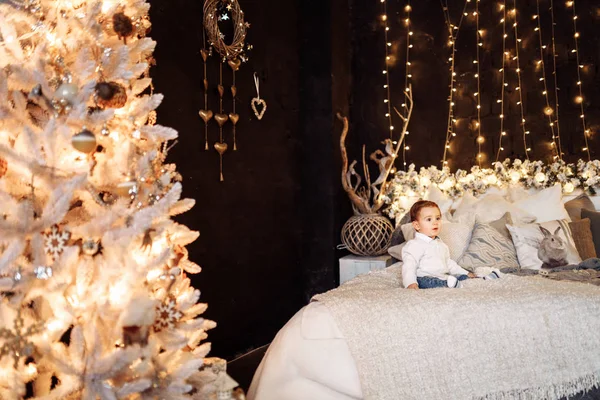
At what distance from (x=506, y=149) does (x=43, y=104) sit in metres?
3.77

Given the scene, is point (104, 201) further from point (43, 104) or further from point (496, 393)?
point (496, 393)

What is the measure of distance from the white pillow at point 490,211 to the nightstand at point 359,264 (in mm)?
684

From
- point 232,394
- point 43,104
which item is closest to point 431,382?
point 232,394

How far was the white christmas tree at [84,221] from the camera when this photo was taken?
59.1 inches

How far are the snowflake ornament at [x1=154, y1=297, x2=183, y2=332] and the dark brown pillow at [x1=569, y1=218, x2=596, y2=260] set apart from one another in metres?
2.62

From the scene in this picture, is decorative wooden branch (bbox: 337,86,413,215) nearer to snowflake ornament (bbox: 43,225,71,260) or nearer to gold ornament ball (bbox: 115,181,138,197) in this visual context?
gold ornament ball (bbox: 115,181,138,197)

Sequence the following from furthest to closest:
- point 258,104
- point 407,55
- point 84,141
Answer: point 407,55, point 258,104, point 84,141

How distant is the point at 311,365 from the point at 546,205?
7.68 feet

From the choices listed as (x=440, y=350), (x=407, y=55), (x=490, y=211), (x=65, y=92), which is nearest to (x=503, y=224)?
(x=490, y=211)

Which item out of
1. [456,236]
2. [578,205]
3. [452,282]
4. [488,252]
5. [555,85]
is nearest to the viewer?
[452,282]

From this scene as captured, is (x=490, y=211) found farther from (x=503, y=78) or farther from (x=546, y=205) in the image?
(x=503, y=78)

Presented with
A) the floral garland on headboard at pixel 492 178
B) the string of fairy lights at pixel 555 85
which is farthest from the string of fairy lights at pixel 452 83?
the string of fairy lights at pixel 555 85

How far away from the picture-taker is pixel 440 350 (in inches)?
76.2

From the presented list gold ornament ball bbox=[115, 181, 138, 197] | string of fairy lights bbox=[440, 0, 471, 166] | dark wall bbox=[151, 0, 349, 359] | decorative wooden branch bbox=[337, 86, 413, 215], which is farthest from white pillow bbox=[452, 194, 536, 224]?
gold ornament ball bbox=[115, 181, 138, 197]
